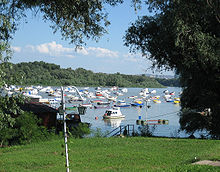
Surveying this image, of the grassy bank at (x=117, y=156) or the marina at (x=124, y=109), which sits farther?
the marina at (x=124, y=109)

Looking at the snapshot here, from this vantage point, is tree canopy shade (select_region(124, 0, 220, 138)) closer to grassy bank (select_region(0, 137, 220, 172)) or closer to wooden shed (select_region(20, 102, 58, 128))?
grassy bank (select_region(0, 137, 220, 172))

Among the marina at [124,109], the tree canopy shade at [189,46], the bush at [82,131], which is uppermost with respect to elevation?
the tree canopy shade at [189,46]

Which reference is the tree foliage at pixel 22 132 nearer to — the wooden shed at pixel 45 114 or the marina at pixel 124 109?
the marina at pixel 124 109

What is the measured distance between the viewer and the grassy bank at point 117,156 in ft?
36.8

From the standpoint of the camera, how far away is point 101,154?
13984 millimetres

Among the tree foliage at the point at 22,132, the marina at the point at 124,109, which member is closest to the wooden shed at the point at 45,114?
the marina at the point at 124,109

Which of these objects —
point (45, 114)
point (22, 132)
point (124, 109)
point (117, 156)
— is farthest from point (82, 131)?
point (124, 109)

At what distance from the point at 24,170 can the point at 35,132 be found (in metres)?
8.40

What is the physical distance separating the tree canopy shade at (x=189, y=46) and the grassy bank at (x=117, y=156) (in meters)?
4.13

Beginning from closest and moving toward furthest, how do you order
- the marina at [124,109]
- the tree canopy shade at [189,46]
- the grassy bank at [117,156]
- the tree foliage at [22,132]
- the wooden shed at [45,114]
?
the grassy bank at [117,156]
the tree canopy shade at [189,46]
the tree foliage at [22,132]
the wooden shed at [45,114]
the marina at [124,109]

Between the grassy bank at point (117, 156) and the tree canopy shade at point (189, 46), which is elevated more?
the tree canopy shade at point (189, 46)

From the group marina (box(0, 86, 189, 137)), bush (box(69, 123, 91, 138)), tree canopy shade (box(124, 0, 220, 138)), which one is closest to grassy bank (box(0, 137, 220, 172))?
marina (box(0, 86, 189, 137))

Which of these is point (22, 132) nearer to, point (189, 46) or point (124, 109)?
point (189, 46)

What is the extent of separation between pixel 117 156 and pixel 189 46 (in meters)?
6.70
